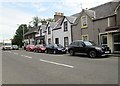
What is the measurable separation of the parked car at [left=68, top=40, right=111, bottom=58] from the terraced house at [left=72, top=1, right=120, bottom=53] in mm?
3815

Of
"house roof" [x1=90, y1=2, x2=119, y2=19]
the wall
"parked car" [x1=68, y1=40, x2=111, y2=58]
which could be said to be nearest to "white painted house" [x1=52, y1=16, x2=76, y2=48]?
the wall

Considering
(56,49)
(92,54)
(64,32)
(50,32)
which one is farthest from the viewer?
(50,32)

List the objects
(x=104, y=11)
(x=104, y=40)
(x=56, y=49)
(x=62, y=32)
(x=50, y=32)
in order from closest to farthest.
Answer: (x=104, y=40) < (x=104, y=11) < (x=56, y=49) < (x=62, y=32) < (x=50, y=32)

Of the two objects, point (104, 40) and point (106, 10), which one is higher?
point (106, 10)

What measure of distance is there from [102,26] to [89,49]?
6613 mm

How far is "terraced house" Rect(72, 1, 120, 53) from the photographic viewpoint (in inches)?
896

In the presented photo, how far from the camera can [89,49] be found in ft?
62.8

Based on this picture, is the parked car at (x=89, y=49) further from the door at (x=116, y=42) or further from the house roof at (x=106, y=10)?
the house roof at (x=106, y=10)

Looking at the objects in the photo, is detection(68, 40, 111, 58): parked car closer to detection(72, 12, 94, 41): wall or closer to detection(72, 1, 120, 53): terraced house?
detection(72, 1, 120, 53): terraced house

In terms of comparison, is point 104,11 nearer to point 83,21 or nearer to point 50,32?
point 83,21

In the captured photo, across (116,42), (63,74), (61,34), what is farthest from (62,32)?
(63,74)

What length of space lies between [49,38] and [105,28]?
20.0 meters

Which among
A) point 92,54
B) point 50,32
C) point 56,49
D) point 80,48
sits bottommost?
point 92,54

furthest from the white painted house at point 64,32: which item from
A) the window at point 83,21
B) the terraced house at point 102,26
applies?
the window at point 83,21
